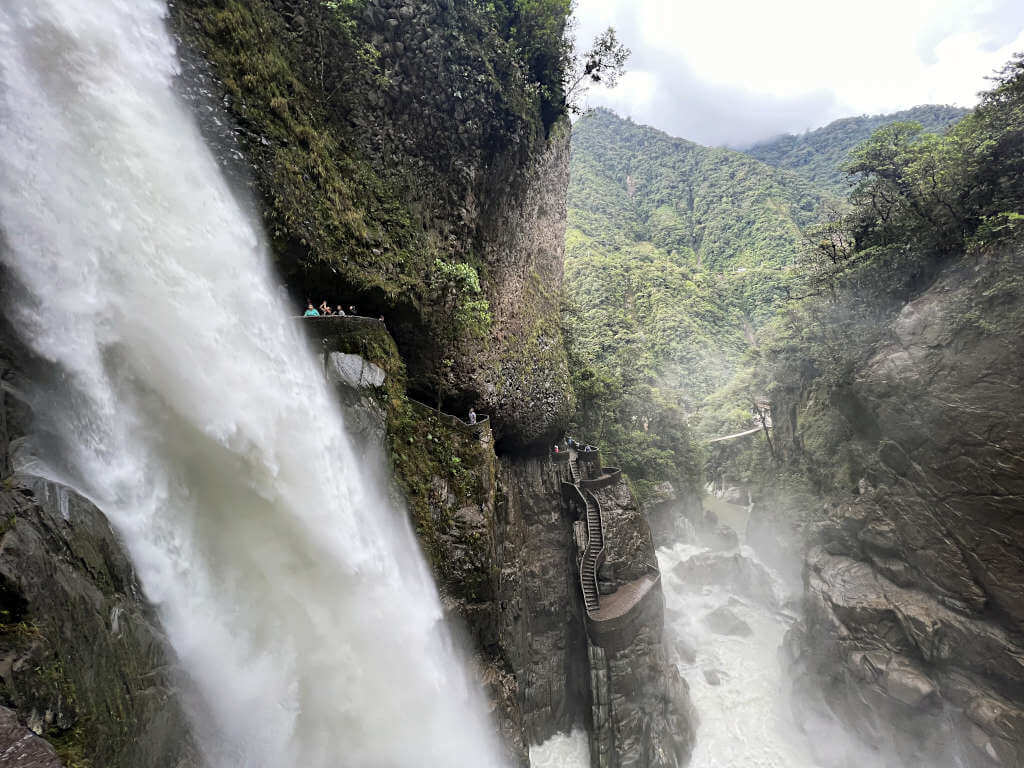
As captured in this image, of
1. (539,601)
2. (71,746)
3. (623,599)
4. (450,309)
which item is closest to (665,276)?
(623,599)

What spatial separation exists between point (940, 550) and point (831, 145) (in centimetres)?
13076

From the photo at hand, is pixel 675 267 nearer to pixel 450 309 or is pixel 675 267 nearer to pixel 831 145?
pixel 450 309

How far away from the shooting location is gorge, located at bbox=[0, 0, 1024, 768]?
517 centimetres

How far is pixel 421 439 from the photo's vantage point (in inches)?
441

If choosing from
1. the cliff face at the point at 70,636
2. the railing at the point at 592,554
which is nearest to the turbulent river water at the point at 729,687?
the railing at the point at 592,554

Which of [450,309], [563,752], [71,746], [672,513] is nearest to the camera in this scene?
[71,746]

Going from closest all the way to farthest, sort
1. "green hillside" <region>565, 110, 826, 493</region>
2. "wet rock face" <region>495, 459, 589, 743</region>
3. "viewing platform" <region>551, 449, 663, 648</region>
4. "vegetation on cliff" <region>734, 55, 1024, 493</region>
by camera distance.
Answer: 1. "wet rock face" <region>495, 459, 589, 743</region>
2. "vegetation on cliff" <region>734, 55, 1024, 493</region>
3. "viewing platform" <region>551, 449, 663, 648</region>
4. "green hillside" <region>565, 110, 826, 493</region>

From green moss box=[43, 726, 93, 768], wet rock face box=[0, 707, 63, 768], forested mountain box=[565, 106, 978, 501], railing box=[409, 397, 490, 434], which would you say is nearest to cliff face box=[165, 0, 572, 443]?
railing box=[409, 397, 490, 434]

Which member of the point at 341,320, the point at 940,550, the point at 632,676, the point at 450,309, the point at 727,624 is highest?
the point at 450,309

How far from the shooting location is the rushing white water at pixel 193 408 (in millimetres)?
5219

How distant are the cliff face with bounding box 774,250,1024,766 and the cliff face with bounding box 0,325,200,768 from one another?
21.0 meters

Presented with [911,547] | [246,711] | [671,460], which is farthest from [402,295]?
[671,460]

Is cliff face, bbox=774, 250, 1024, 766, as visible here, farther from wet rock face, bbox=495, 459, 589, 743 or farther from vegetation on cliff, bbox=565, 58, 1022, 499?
wet rock face, bbox=495, 459, 589, 743

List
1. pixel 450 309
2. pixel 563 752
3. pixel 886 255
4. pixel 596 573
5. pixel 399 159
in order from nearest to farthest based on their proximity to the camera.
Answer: pixel 399 159
pixel 450 309
pixel 563 752
pixel 596 573
pixel 886 255
